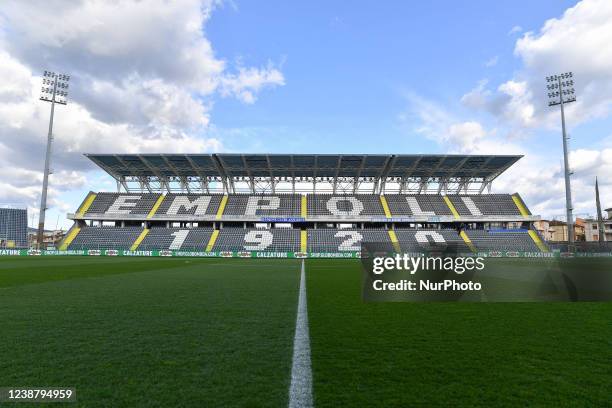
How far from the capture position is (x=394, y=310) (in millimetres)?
6910

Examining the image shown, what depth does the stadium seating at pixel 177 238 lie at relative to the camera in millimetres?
42250

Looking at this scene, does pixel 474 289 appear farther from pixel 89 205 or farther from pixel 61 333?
pixel 89 205

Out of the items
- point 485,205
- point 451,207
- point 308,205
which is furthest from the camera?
point 308,205

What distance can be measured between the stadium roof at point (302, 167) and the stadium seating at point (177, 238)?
6.86m

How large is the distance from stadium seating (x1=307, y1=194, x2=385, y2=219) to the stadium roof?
3.00 meters

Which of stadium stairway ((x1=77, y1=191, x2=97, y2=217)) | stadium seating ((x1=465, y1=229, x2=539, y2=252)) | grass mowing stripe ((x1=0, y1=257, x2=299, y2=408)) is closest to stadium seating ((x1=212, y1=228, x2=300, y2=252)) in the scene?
stadium stairway ((x1=77, y1=191, x2=97, y2=217))

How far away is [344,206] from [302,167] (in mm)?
7895

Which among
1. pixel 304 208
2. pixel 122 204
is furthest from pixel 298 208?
pixel 122 204

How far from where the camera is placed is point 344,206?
158 feet

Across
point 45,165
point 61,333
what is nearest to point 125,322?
point 61,333

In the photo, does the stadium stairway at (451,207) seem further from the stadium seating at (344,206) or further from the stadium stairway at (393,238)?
the stadium seating at (344,206)

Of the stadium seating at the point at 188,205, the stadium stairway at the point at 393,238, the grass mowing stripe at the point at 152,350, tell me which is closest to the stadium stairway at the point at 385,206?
the stadium stairway at the point at 393,238

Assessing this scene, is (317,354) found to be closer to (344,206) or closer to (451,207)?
(344,206)
